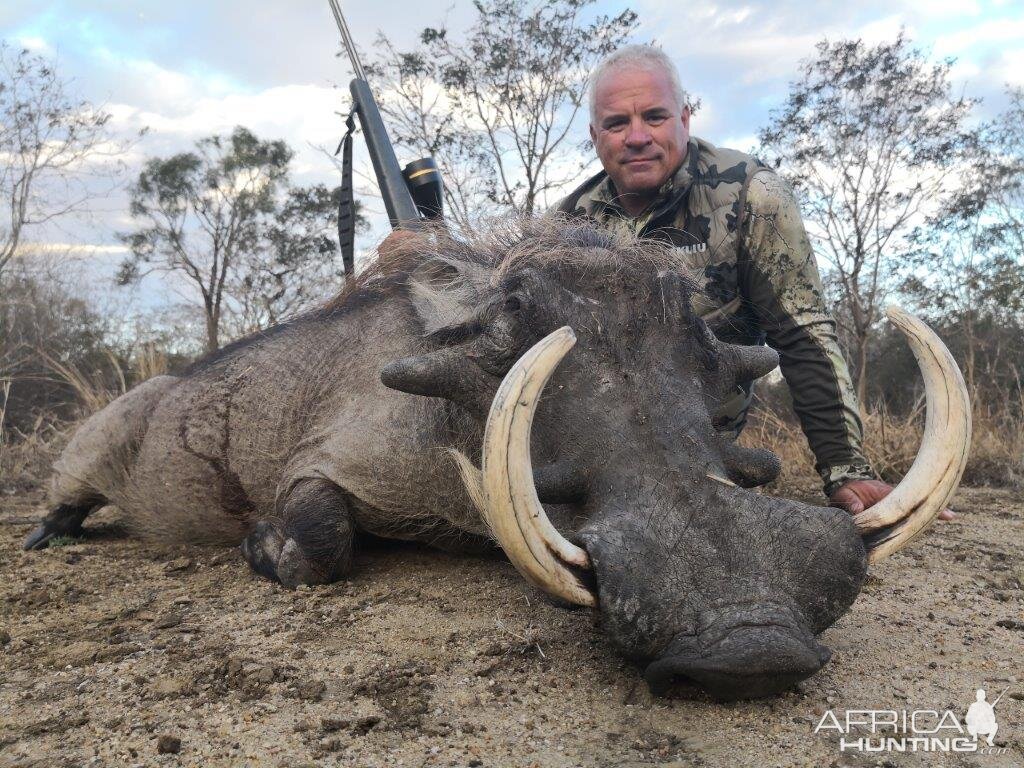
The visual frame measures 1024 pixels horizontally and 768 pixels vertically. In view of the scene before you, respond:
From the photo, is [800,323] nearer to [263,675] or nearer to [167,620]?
[263,675]

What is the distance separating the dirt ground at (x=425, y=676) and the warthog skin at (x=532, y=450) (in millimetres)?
137

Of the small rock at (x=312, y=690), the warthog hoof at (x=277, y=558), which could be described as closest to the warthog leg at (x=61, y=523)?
the warthog hoof at (x=277, y=558)

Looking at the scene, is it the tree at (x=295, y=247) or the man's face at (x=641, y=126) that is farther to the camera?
the tree at (x=295, y=247)

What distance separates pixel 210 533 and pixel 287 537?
3.03 feet

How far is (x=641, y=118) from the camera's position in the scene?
10.9 feet

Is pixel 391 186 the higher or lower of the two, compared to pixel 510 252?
higher

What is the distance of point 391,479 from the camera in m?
2.58

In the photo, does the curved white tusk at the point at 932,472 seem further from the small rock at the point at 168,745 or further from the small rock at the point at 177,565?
the small rock at the point at 177,565

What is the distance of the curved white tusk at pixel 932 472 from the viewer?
5.23 ft

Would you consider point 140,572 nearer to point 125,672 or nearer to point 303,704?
point 125,672

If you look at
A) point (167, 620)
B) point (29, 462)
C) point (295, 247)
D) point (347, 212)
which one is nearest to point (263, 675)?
point (167, 620)

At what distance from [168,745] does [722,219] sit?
269cm

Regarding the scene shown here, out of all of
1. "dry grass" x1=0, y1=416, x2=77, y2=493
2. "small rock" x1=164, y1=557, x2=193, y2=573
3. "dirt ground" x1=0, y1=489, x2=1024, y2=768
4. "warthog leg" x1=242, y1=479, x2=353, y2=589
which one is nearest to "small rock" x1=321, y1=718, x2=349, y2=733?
"dirt ground" x1=0, y1=489, x2=1024, y2=768

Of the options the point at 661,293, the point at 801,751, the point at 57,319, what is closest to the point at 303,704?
the point at 801,751
